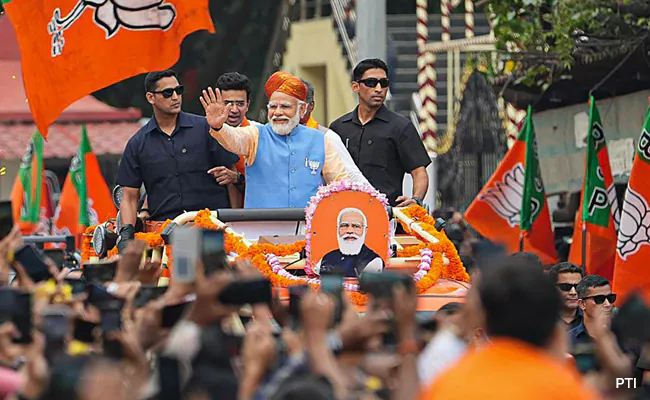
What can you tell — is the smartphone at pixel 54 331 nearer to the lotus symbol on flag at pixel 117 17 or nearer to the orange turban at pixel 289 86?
the orange turban at pixel 289 86

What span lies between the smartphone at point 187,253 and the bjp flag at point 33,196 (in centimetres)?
1427

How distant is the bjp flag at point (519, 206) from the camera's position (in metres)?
14.0

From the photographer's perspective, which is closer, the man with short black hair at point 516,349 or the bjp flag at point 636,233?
the man with short black hair at point 516,349

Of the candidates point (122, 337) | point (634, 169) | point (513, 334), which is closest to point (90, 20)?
point (634, 169)

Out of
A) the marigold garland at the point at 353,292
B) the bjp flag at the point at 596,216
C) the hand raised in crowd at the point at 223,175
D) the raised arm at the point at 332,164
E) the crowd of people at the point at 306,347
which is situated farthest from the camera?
the bjp flag at the point at 596,216

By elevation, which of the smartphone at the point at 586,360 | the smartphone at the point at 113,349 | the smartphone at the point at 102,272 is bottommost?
the smartphone at the point at 586,360

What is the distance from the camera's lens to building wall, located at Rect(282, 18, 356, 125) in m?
25.0

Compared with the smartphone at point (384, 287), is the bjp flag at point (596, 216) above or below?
below

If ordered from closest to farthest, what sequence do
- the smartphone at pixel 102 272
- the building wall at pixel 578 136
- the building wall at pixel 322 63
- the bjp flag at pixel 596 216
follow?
the smartphone at pixel 102 272, the bjp flag at pixel 596 216, the building wall at pixel 578 136, the building wall at pixel 322 63

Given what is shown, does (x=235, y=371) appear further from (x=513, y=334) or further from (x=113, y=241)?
(x=113, y=241)

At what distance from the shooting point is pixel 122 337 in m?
4.77

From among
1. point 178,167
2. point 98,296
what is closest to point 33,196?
point 178,167

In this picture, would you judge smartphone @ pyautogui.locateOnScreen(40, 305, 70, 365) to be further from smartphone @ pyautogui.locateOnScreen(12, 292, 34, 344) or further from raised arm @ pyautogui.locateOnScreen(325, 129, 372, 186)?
raised arm @ pyautogui.locateOnScreen(325, 129, 372, 186)

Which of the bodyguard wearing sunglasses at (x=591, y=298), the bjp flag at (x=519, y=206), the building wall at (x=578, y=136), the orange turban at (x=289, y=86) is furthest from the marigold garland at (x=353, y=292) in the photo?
the building wall at (x=578, y=136)
